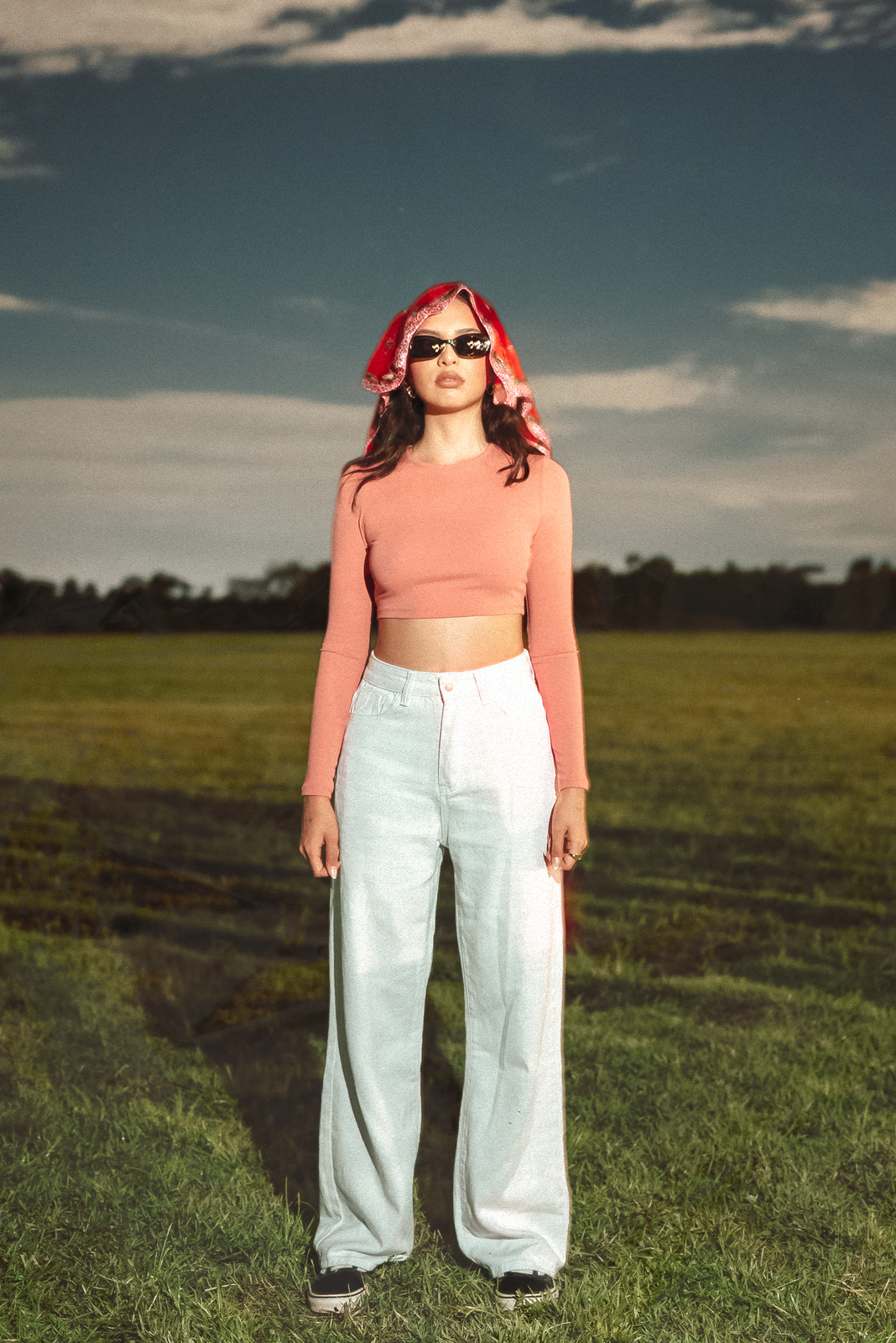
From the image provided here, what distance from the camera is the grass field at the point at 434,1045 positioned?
250 centimetres

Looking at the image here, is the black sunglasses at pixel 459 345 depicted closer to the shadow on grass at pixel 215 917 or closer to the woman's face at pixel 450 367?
the woman's face at pixel 450 367

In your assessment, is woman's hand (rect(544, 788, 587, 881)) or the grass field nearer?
woman's hand (rect(544, 788, 587, 881))

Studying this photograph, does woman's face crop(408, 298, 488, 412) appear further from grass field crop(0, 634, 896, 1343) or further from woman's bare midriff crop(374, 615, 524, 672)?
grass field crop(0, 634, 896, 1343)

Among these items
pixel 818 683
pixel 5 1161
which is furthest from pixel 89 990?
pixel 818 683

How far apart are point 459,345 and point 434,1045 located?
2.82m

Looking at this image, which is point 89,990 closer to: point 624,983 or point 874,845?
point 624,983

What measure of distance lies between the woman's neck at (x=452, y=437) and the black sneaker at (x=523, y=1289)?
181cm

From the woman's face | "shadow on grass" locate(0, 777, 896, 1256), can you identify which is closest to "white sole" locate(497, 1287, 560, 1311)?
"shadow on grass" locate(0, 777, 896, 1256)

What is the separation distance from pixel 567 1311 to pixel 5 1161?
173 centimetres

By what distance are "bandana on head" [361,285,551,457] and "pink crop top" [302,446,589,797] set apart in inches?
5.0

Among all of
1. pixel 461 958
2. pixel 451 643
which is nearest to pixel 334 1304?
pixel 461 958

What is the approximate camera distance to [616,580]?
199 inches

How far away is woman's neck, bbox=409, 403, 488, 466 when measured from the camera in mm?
2344

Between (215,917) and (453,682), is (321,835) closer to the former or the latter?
(453,682)
